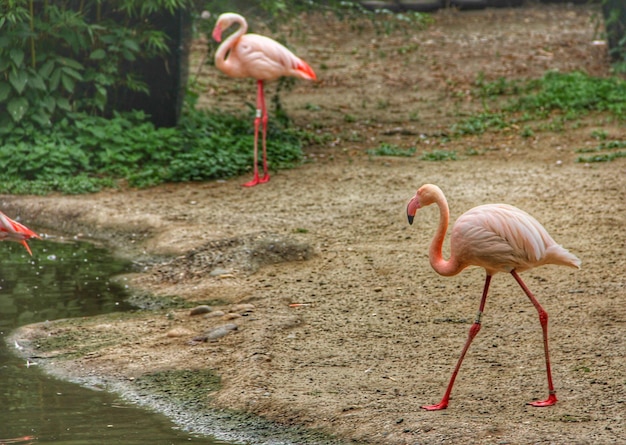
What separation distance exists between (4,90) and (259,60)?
228 cm

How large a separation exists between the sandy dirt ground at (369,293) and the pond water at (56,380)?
17cm

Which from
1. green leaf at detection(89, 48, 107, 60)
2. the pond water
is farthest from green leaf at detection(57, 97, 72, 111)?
the pond water

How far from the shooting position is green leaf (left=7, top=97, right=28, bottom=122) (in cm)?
861

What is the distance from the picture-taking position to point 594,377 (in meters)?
4.38

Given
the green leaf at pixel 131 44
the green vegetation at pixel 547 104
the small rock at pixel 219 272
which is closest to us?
the small rock at pixel 219 272

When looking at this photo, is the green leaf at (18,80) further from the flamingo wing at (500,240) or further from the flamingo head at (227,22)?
the flamingo wing at (500,240)

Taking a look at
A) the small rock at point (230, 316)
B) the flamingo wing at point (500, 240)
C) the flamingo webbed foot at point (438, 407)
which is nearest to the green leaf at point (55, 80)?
the small rock at point (230, 316)

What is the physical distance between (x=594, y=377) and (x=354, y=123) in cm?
627

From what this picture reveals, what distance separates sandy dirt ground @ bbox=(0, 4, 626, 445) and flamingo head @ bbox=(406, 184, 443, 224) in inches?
31.2

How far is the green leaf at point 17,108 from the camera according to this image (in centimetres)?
861

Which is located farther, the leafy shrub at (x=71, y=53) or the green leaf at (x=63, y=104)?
the green leaf at (x=63, y=104)

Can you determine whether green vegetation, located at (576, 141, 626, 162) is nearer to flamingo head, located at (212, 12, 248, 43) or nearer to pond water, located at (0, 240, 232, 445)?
flamingo head, located at (212, 12, 248, 43)


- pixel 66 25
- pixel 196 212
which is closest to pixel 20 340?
pixel 196 212

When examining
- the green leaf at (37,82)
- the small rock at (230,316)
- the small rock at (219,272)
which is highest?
the green leaf at (37,82)
